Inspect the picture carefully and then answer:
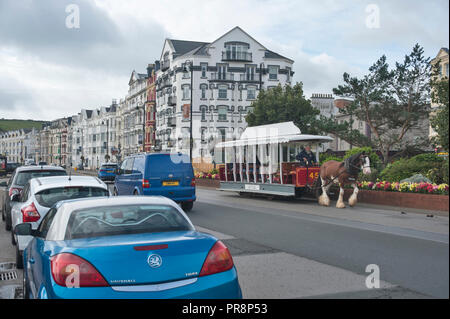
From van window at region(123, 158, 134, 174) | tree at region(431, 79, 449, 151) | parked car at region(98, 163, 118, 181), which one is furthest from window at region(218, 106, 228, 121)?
tree at region(431, 79, 449, 151)

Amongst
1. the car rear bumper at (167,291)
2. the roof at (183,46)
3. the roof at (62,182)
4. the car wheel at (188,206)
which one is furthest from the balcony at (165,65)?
the car rear bumper at (167,291)

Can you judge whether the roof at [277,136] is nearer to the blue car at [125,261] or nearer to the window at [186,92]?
the blue car at [125,261]

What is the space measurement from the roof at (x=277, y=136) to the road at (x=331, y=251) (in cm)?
465

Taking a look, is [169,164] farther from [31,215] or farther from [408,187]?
[408,187]

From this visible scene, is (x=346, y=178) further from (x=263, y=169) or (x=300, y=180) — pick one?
(x=263, y=169)

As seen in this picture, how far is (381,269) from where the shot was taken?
713 centimetres

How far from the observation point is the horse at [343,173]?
17592 mm

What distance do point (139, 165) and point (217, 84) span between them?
53.5 m

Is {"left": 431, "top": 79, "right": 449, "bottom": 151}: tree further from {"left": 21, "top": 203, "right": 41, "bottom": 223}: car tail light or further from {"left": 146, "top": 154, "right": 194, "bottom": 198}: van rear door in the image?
{"left": 146, "top": 154, "right": 194, "bottom": 198}: van rear door

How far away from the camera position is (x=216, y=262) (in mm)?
4246

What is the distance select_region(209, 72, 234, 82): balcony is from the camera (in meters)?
68.9

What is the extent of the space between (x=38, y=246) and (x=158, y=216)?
1264 mm

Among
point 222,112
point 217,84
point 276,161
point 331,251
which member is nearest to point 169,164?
point 276,161
